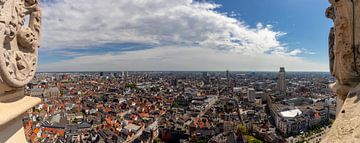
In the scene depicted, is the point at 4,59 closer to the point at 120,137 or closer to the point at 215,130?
the point at 120,137

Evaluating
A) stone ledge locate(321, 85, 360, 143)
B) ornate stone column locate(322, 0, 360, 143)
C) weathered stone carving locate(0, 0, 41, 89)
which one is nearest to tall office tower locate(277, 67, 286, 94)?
ornate stone column locate(322, 0, 360, 143)

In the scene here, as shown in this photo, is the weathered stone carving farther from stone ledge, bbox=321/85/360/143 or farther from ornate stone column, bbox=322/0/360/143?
ornate stone column, bbox=322/0/360/143

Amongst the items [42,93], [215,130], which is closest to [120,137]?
[215,130]

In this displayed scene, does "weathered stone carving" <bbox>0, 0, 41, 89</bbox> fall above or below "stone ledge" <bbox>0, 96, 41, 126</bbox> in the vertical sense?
above

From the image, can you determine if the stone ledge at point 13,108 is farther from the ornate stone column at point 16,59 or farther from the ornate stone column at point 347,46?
the ornate stone column at point 347,46

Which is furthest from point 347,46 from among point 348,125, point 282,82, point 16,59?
point 282,82

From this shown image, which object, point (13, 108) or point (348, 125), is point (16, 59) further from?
point (348, 125)

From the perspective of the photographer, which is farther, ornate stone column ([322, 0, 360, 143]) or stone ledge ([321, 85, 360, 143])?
ornate stone column ([322, 0, 360, 143])
